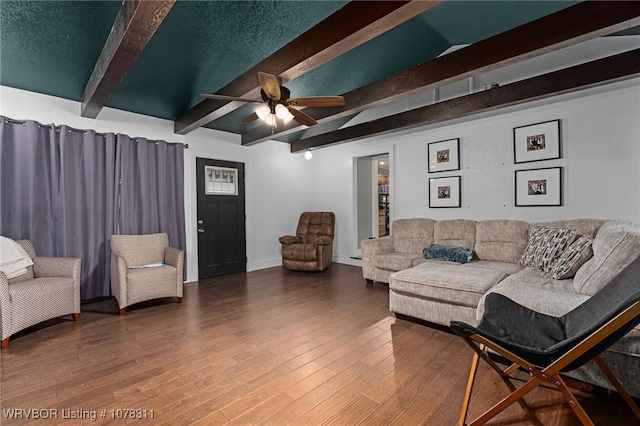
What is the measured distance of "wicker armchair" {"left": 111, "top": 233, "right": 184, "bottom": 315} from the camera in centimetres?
337

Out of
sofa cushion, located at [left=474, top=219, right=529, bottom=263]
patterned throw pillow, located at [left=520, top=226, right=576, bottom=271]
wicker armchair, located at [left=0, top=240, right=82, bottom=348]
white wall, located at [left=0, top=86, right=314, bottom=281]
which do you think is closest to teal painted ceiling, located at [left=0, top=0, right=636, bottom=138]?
white wall, located at [left=0, top=86, right=314, bottom=281]

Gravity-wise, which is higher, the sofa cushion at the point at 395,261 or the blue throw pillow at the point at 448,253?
the blue throw pillow at the point at 448,253

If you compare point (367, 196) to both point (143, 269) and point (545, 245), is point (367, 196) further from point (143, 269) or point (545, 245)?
point (143, 269)

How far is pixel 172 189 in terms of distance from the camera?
180 inches

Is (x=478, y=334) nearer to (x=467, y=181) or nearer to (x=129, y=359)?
(x=129, y=359)

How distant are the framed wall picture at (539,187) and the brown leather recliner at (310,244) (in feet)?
10.3

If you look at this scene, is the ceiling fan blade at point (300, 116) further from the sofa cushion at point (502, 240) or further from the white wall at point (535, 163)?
the sofa cushion at point (502, 240)

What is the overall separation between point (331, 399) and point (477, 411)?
0.84 m

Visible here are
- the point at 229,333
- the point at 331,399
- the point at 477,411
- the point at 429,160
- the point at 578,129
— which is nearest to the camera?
the point at 477,411

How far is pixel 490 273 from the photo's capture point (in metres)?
2.99

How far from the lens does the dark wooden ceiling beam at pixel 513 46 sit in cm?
212

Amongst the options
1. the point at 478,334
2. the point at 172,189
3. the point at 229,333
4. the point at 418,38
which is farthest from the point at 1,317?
the point at 418,38

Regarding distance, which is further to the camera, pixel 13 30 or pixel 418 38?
pixel 418 38

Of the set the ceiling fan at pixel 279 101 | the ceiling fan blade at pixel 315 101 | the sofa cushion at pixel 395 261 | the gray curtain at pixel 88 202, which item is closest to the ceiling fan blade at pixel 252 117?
the ceiling fan at pixel 279 101
